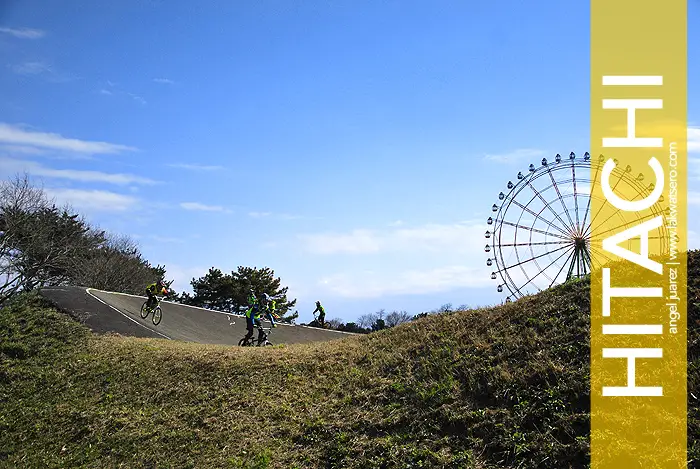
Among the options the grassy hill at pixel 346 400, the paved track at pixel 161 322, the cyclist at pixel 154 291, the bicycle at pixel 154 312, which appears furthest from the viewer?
the bicycle at pixel 154 312

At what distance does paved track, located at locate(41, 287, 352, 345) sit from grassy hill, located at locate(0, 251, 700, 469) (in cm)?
498

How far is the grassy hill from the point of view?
9004 millimetres

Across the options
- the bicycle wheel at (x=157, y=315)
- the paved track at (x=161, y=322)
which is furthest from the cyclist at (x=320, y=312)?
the bicycle wheel at (x=157, y=315)

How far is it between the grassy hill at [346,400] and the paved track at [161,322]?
4.98 metres

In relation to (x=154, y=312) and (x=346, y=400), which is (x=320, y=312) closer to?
(x=154, y=312)

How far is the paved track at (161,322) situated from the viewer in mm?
22203

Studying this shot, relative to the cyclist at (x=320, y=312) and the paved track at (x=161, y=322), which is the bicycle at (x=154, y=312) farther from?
the cyclist at (x=320, y=312)

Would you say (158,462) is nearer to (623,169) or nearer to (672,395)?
(672,395)

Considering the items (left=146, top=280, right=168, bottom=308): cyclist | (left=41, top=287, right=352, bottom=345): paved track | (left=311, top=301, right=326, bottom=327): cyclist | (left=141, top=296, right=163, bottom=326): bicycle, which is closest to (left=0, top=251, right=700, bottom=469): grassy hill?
(left=41, top=287, right=352, bottom=345): paved track

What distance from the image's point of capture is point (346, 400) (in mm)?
11406

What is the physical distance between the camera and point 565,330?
10836 millimetres

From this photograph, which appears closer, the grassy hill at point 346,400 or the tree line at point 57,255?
the grassy hill at point 346,400

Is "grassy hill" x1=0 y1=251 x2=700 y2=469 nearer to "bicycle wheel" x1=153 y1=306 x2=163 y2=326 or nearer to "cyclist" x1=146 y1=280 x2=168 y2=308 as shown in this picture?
"cyclist" x1=146 y1=280 x2=168 y2=308

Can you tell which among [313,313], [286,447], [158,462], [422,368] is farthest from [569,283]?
[313,313]
